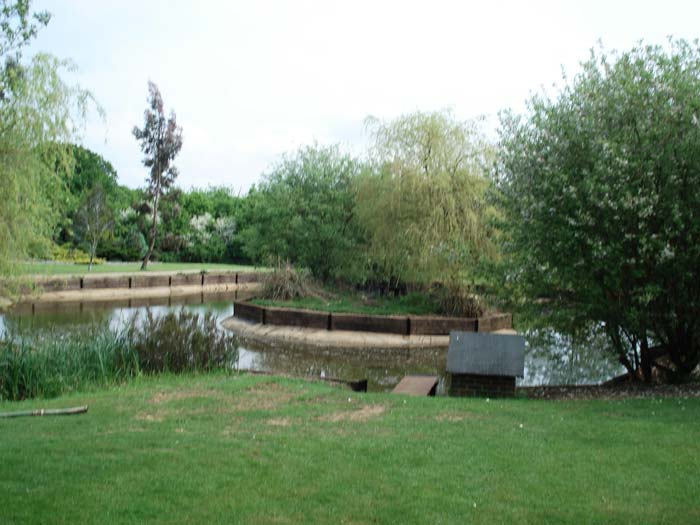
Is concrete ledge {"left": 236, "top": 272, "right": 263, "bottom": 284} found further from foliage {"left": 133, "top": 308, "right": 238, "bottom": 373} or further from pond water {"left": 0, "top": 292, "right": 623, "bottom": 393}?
foliage {"left": 133, "top": 308, "right": 238, "bottom": 373}

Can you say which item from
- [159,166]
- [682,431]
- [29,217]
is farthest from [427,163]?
[159,166]

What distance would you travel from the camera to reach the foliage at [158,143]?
43500mm

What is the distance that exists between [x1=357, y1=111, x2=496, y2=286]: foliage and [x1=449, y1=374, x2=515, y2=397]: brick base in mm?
11344

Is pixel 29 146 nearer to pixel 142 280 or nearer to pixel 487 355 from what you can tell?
pixel 487 355

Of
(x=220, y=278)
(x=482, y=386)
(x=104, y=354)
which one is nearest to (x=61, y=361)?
(x=104, y=354)

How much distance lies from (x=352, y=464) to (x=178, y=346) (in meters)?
6.83

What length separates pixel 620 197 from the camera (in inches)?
371

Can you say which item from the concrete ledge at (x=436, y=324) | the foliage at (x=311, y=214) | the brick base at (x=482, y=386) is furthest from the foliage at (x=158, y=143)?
the brick base at (x=482, y=386)

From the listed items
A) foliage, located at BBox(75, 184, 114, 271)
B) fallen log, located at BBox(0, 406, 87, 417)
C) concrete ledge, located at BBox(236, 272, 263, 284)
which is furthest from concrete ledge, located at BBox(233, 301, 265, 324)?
foliage, located at BBox(75, 184, 114, 271)

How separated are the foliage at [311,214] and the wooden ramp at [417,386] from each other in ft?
51.0

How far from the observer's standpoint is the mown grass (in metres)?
23.7

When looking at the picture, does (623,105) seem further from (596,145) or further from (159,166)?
(159,166)

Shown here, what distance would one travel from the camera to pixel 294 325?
74.9 feet

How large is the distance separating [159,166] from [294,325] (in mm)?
25625
